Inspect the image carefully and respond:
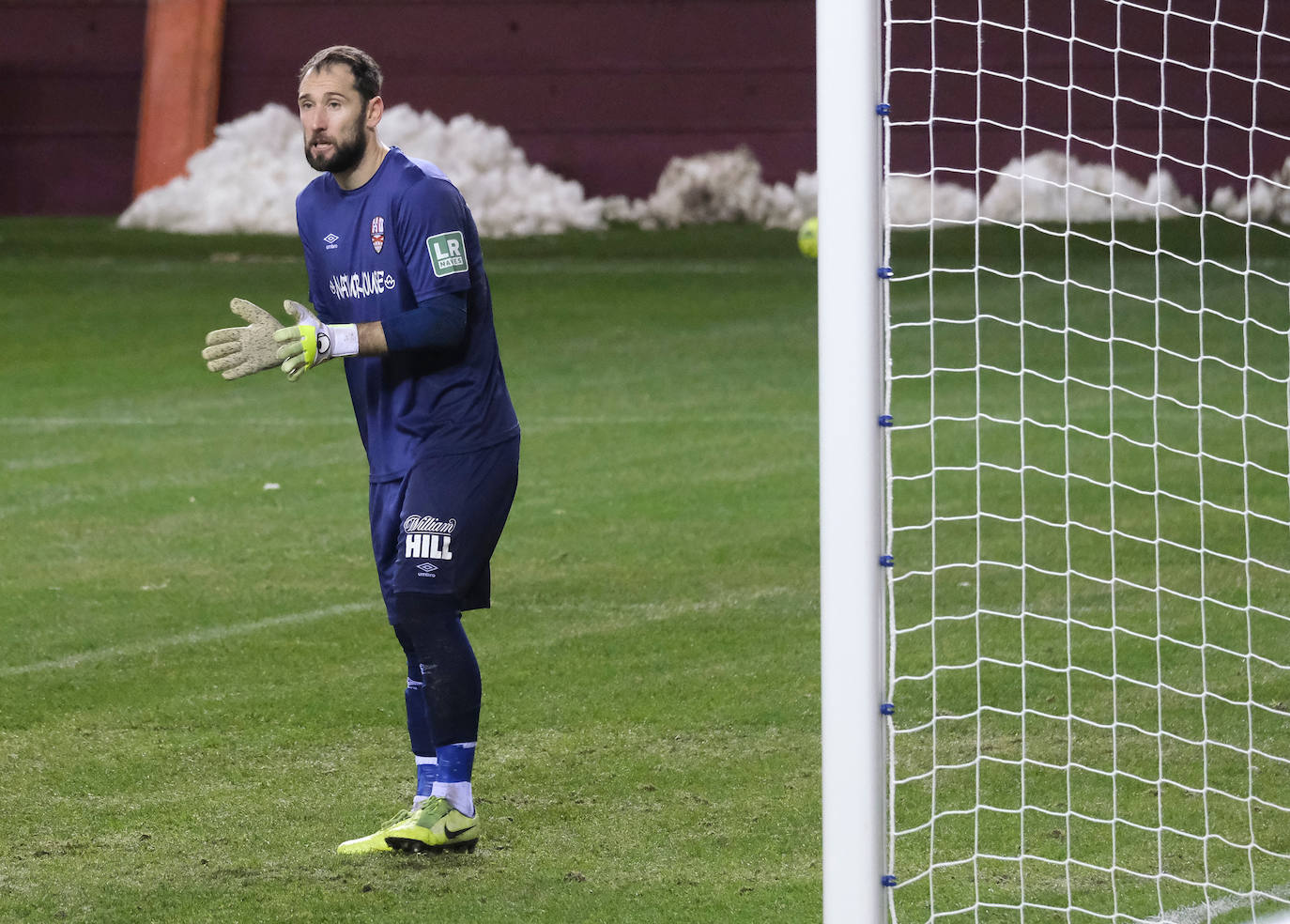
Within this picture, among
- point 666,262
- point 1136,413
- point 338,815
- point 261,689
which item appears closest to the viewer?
point 338,815

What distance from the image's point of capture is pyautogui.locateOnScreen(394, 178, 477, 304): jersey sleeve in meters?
3.88

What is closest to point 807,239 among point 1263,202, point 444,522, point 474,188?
point 474,188

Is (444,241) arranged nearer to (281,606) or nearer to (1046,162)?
(281,606)

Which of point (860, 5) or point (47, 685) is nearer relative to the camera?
point (860, 5)

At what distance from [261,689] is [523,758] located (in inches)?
42.6

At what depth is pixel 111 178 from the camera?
1952cm

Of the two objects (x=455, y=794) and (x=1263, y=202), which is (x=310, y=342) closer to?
(x=455, y=794)

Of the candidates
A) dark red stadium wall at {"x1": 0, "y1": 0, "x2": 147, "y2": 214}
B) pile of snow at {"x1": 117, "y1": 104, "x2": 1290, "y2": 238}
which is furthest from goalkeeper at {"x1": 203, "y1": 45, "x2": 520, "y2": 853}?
dark red stadium wall at {"x1": 0, "y1": 0, "x2": 147, "y2": 214}

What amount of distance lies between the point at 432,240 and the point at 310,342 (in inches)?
14.7

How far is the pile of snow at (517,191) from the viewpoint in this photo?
1859cm

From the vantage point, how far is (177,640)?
19.4 feet

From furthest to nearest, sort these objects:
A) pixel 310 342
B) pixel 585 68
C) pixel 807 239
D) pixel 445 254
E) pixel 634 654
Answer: pixel 585 68 → pixel 807 239 → pixel 634 654 → pixel 445 254 → pixel 310 342

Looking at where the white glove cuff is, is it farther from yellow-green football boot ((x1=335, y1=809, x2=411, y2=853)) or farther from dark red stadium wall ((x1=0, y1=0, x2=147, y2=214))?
dark red stadium wall ((x1=0, y1=0, x2=147, y2=214))

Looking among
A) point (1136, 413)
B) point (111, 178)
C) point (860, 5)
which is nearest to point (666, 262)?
point (111, 178)
